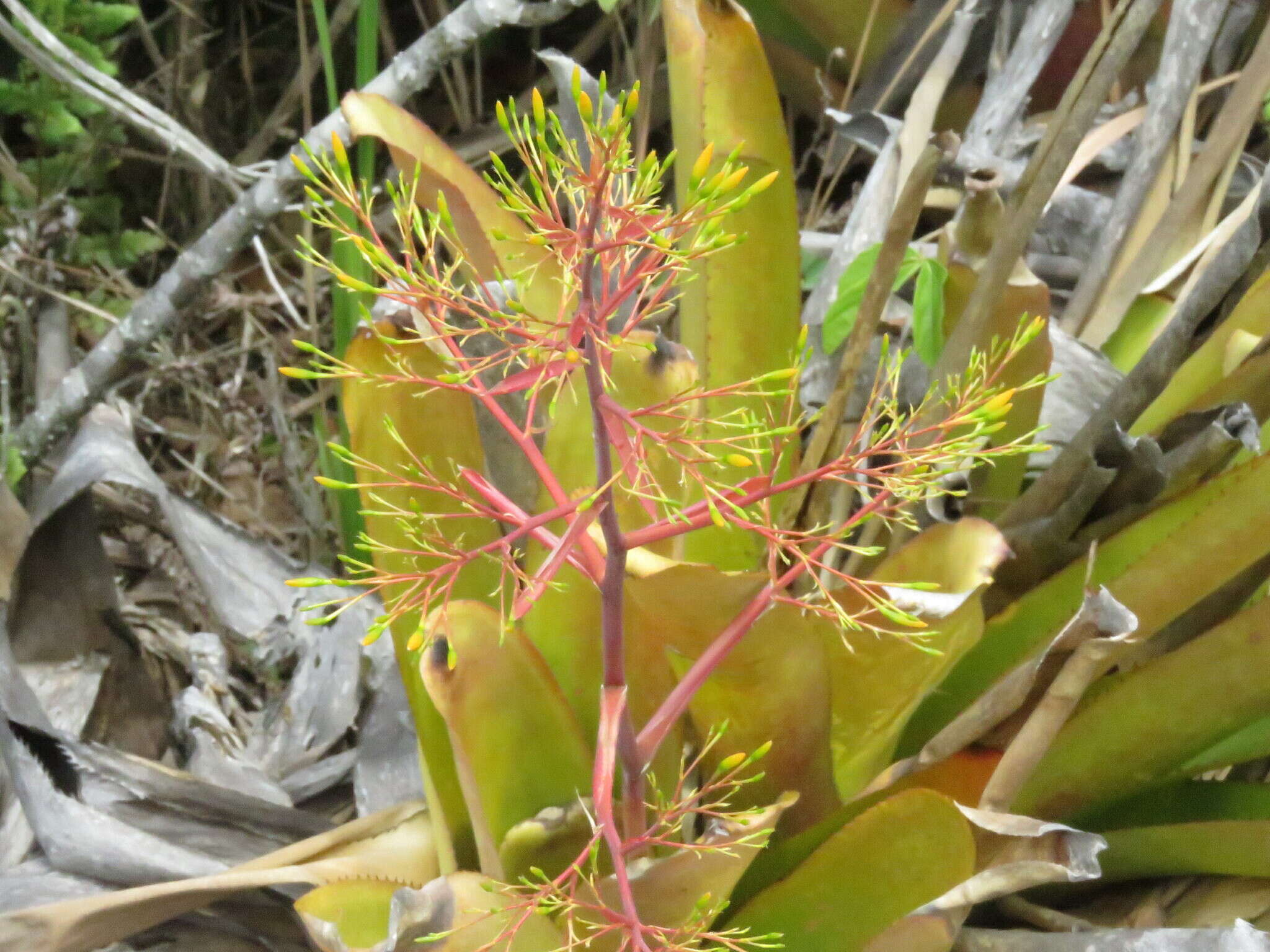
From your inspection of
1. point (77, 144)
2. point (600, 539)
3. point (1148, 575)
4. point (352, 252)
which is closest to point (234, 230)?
point (352, 252)

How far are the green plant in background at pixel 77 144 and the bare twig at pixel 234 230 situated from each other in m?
0.26

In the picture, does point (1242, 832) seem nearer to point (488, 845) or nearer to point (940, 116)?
point (488, 845)

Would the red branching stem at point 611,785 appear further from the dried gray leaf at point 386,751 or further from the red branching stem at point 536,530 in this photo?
the dried gray leaf at point 386,751

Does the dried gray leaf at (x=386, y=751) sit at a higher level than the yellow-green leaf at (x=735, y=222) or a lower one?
lower

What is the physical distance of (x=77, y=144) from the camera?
1311mm

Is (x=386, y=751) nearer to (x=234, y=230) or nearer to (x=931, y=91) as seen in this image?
(x=234, y=230)

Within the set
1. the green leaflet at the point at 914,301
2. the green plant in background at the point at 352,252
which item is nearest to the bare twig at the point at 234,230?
the green plant in background at the point at 352,252

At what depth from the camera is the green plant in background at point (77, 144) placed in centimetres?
110

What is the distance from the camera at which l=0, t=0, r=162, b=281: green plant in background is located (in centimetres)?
110

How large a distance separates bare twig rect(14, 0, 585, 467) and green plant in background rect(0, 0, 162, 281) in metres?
0.26

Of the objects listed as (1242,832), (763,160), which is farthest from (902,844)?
(763,160)

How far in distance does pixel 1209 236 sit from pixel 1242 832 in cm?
51

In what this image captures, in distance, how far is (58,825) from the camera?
2.38 ft

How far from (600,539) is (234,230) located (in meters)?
0.61
